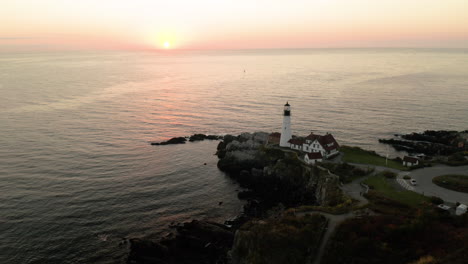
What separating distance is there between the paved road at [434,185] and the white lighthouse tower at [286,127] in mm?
21429

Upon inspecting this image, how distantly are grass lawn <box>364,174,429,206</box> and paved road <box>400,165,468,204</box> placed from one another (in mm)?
1815

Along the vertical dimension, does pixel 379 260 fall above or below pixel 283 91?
below

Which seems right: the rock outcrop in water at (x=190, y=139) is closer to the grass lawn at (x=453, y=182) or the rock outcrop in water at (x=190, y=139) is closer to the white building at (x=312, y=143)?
the white building at (x=312, y=143)

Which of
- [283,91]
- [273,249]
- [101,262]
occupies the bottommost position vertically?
[101,262]

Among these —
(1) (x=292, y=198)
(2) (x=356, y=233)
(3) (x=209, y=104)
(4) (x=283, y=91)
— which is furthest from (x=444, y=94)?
(2) (x=356, y=233)

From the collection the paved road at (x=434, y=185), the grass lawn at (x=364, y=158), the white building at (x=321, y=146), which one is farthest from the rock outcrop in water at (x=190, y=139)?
the paved road at (x=434, y=185)

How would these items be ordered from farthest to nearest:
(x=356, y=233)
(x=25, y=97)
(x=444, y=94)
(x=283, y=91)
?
(x=283, y=91)
(x=444, y=94)
(x=25, y=97)
(x=356, y=233)

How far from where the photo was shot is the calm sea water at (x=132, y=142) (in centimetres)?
3875

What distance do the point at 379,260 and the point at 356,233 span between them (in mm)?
3613

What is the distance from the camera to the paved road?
37.1 metres

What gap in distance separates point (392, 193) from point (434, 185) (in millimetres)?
6973

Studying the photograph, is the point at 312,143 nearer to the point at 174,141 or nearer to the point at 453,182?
the point at 453,182

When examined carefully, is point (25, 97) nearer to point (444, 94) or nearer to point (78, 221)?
point (78, 221)

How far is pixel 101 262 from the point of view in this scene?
32.7 m
